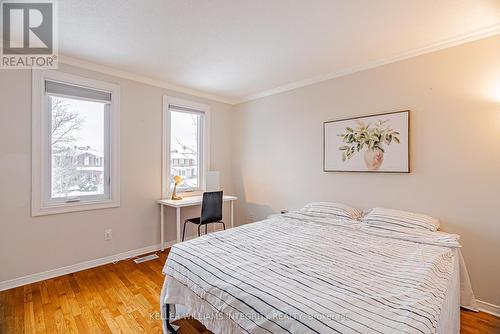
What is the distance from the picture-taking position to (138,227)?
335 centimetres

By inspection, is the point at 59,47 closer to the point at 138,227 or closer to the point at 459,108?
the point at 138,227

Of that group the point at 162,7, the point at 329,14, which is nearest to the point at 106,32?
the point at 162,7

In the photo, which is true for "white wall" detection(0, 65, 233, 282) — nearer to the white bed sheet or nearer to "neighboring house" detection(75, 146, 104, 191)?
"neighboring house" detection(75, 146, 104, 191)

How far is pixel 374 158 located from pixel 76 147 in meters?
3.51

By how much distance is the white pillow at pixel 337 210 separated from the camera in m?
2.71

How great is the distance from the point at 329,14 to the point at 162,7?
1.31m

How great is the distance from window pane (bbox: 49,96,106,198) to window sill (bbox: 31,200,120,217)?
14 cm

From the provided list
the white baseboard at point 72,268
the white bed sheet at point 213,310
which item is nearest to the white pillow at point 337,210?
the white bed sheet at point 213,310

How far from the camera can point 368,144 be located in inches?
111

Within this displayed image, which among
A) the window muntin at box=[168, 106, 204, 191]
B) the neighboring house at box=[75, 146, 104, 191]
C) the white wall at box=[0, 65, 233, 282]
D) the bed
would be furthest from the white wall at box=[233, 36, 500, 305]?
the neighboring house at box=[75, 146, 104, 191]

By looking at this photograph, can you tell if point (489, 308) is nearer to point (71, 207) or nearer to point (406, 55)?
point (406, 55)

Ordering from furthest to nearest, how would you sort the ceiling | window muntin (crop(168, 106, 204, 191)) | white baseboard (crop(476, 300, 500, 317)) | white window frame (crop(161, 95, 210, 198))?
1. window muntin (crop(168, 106, 204, 191))
2. white window frame (crop(161, 95, 210, 198))
3. white baseboard (crop(476, 300, 500, 317))
4. the ceiling

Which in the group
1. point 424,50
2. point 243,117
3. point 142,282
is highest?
point 424,50

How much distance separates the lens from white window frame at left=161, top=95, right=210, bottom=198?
11.8ft
